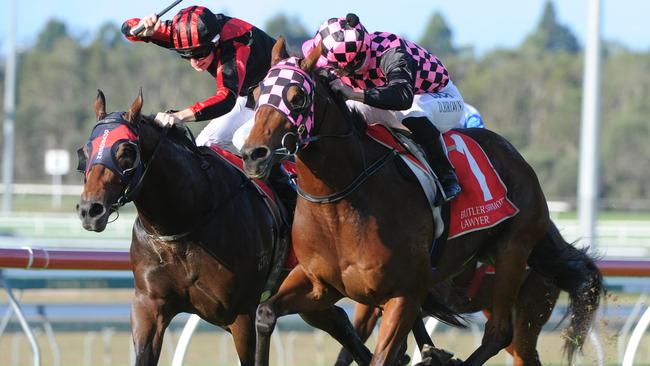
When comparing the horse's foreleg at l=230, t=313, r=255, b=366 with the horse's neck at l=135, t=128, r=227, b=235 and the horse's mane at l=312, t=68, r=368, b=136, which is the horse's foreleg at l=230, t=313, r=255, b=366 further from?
the horse's mane at l=312, t=68, r=368, b=136

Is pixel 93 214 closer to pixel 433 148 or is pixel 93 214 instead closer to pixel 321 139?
pixel 321 139

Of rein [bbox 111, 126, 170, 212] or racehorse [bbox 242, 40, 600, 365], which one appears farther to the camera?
rein [bbox 111, 126, 170, 212]

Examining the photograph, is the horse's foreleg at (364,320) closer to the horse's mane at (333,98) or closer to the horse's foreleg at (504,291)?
the horse's foreleg at (504,291)

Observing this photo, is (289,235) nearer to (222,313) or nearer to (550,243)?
(222,313)

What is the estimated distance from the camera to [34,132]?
56.7 metres

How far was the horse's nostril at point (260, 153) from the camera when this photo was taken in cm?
434

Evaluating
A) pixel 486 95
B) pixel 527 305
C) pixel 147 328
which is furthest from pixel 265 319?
pixel 486 95

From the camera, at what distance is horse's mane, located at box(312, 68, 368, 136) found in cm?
473

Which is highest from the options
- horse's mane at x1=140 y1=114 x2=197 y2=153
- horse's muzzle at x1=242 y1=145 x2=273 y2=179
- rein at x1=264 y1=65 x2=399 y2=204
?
rein at x1=264 y1=65 x2=399 y2=204

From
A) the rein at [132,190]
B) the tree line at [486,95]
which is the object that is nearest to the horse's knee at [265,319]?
the rein at [132,190]

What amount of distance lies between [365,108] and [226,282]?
3.37 feet

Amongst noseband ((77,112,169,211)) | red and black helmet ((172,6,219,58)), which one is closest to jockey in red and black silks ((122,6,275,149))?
red and black helmet ((172,6,219,58))

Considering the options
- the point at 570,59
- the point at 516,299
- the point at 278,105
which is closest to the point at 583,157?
the point at 516,299

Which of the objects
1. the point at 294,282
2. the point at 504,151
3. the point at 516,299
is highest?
the point at 504,151
